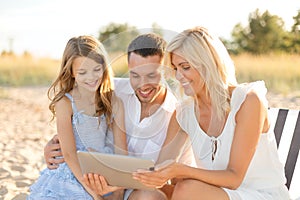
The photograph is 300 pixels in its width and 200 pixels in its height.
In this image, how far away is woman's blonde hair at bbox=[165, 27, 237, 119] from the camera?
288 centimetres

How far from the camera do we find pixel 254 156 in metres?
3.05

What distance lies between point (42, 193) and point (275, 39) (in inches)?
680

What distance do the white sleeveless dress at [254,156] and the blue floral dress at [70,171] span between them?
0.40m

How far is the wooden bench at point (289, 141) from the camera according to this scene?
349 centimetres

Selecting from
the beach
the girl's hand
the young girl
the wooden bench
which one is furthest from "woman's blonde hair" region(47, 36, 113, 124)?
the wooden bench

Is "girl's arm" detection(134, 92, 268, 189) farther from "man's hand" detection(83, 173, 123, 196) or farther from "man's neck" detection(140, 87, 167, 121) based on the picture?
"man's neck" detection(140, 87, 167, 121)

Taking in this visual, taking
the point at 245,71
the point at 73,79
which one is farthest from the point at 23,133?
the point at 245,71

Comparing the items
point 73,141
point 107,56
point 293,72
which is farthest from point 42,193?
point 293,72

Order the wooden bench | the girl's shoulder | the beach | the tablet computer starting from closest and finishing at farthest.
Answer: the tablet computer < the girl's shoulder < the wooden bench < the beach

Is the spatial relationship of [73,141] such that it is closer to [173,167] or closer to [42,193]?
[42,193]

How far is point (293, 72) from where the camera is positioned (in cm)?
1428

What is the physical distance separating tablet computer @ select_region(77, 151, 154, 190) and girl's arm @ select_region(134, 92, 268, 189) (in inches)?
2.7

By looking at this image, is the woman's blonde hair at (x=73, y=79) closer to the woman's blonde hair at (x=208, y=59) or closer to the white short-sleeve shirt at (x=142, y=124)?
the white short-sleeve shirt at (x=142, y=124)

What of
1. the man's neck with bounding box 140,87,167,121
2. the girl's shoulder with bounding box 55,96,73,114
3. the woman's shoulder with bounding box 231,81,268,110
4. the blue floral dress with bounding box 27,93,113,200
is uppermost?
the woman's shoulder with bounding box 231,81,268,110
